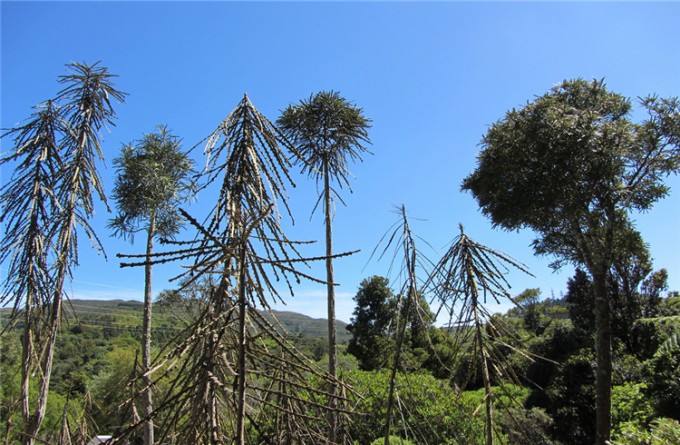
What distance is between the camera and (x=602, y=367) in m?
7.15

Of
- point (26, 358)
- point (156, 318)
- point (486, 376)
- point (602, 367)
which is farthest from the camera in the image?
point (156, 318)

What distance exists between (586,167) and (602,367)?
408cm

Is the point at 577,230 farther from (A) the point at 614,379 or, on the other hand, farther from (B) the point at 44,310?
(B) the point at 44,310

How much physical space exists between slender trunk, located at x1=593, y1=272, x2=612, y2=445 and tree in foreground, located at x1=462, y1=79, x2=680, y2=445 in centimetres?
2

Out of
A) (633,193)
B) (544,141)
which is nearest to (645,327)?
(633,193)

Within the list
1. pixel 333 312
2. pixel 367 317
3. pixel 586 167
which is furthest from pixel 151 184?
pixel 367 317

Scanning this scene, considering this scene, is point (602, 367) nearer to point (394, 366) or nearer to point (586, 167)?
point (586, 167)

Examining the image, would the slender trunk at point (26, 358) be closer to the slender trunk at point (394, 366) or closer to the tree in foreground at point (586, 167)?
the slender trunk at point (394, 366)

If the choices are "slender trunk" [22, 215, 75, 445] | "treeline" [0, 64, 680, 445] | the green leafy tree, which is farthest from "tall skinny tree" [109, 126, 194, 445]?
the green leafy tree

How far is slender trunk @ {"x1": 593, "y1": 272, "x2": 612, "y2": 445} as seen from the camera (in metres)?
6.84

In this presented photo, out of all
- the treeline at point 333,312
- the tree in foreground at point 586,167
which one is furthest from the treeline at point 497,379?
the tree in foreground at point 586,167

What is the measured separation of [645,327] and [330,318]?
46.0 feet

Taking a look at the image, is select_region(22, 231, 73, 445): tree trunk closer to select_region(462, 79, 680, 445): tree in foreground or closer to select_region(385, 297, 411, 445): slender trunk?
A: select_region(385, 297, 411, 445): slender trunk

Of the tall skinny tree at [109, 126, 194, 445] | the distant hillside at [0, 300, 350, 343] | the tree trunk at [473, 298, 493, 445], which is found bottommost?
the distant hillside at [0, 300, 350, 343]
